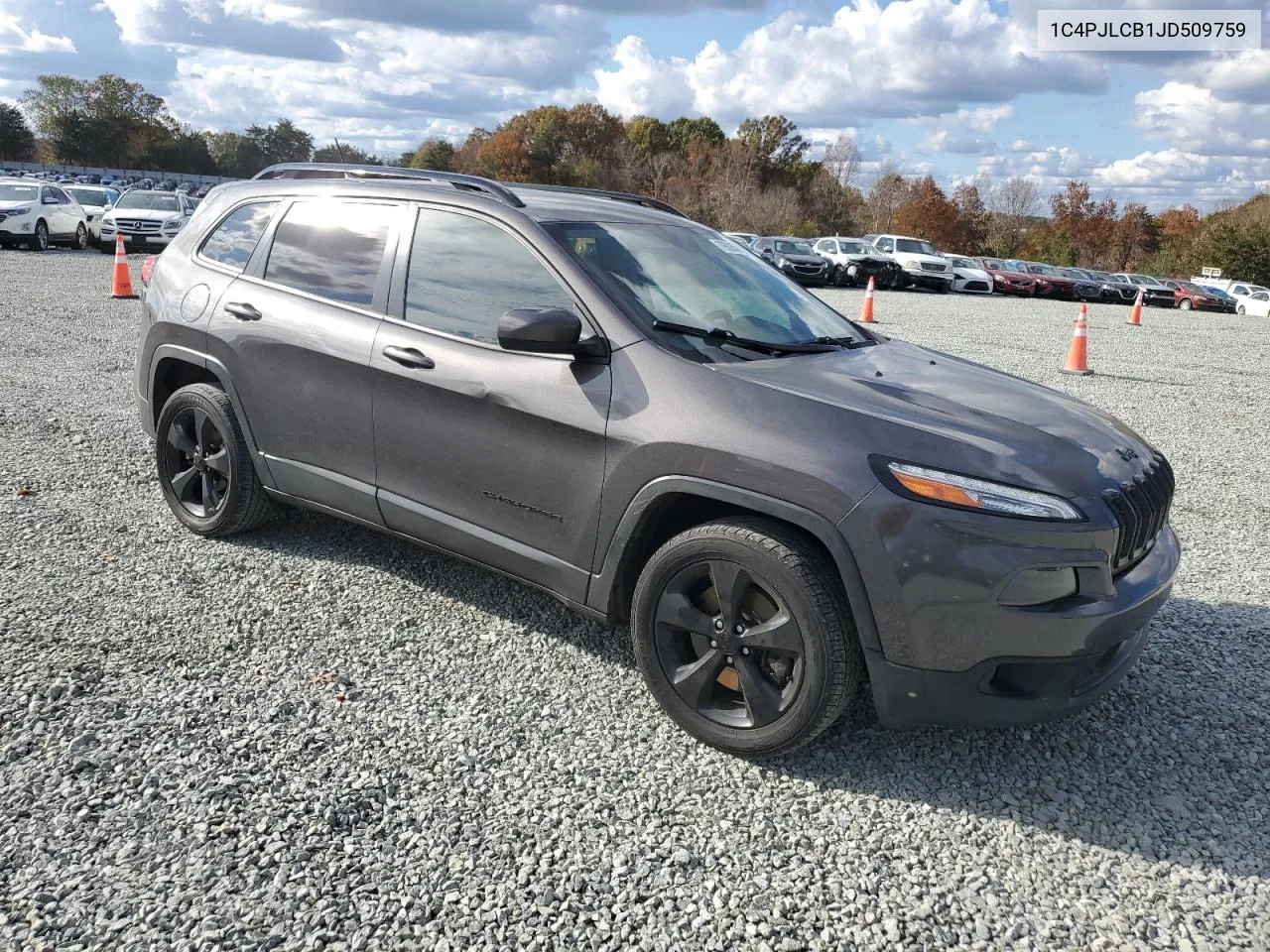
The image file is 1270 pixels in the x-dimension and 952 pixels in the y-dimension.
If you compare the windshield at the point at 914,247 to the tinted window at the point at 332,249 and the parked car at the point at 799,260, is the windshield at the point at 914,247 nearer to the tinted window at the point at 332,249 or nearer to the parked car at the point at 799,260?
the parked car at the point at 799,260

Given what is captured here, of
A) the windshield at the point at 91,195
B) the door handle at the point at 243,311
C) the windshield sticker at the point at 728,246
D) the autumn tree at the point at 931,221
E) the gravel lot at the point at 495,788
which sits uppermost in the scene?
the autumn tree at the point at 931,221

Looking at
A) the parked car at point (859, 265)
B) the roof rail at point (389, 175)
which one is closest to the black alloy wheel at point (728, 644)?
the roof rail at point (389, 175)

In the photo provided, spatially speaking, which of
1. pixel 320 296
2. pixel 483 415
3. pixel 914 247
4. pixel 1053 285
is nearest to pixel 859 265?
pixel 914 247

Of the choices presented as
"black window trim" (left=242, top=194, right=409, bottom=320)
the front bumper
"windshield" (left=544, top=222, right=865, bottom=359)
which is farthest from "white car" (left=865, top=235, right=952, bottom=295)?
the front bumper

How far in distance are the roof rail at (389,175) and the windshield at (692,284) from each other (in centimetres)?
41

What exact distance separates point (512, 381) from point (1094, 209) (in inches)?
3019

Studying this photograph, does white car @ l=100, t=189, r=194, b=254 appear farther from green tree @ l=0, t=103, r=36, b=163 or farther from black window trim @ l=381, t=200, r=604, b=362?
green tree @ l=0, t=103, r=36, b=163

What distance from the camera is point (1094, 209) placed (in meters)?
70.2

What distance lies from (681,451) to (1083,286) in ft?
126

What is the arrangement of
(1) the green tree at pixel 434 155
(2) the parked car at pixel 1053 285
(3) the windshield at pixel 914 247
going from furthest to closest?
(1) the green tree at pixel 434 155, (2) the parked car at pixel 1053 285, (3) the windshield at pixel 914 247

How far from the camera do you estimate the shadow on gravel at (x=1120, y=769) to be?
9.85ft

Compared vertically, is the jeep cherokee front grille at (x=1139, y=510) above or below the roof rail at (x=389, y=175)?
below

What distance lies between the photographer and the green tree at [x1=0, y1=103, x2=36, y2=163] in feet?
287

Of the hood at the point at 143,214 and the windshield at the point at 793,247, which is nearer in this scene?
the hood at the point at 143,214
